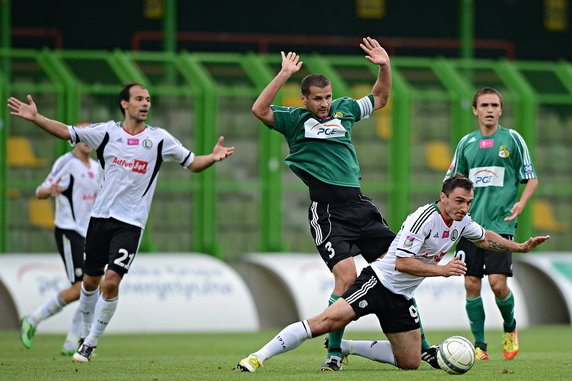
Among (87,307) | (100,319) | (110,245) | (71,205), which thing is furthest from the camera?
(71,205)

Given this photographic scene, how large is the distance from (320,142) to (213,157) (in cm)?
103

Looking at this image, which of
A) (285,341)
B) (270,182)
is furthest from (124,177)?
(270,182)

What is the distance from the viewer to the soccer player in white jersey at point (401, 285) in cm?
895

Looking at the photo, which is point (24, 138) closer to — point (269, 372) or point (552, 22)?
point (269, 372)

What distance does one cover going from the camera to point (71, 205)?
1338cm


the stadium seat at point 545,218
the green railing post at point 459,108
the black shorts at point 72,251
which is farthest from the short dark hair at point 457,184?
the stadium seat at point 545,218

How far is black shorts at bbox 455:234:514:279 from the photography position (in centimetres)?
1125

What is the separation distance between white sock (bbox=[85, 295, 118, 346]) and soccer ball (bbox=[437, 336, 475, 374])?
3.10m

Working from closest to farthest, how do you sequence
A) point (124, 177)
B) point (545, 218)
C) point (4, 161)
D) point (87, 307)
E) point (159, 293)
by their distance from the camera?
point (124, 177), point (87, 307), point (159, 293), point (4, 161), point (545, 218)

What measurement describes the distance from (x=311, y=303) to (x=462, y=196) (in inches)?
319

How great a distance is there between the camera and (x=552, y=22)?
27156 millimetres

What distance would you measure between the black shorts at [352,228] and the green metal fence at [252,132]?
28.5 feet

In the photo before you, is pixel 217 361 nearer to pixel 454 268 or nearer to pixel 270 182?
pixel 454 268

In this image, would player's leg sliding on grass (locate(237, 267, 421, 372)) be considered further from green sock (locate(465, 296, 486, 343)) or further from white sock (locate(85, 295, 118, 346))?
white sock (locate(85, 295, 118, 346))
